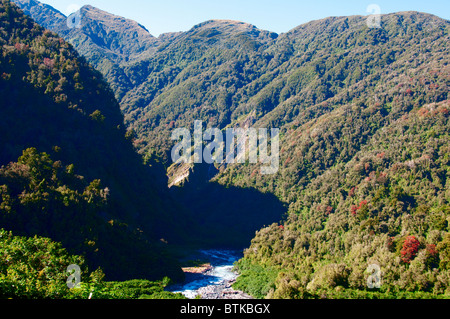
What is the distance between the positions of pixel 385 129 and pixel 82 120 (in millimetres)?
89440

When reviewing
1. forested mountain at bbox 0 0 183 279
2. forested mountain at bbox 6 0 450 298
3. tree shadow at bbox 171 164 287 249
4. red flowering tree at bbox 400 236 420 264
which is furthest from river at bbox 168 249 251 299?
Answer: red flowering tree at bbox 400 236 420 264

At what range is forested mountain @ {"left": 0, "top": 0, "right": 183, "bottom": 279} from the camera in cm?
5561

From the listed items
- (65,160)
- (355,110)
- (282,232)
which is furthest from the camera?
(355,110)

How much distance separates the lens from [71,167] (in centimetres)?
6744

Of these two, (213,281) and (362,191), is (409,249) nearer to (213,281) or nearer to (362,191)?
(362,191)

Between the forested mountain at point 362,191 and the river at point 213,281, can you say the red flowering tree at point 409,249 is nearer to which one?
the forested mountain at point 362,191

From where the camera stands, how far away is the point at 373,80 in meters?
159

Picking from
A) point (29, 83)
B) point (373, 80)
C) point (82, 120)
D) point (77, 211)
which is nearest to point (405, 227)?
point (77, 211)

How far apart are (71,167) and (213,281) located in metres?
37.0

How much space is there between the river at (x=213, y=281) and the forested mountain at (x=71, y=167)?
14.6 feet

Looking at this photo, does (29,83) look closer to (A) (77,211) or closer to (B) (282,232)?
(A) (77,211)

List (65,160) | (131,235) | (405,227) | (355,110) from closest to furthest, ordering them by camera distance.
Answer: (405,227) → (131,235) → (65,160) → (355,110)

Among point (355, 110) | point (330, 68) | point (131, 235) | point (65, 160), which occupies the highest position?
point (330, 68)

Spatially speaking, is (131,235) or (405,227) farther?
(131,235)
